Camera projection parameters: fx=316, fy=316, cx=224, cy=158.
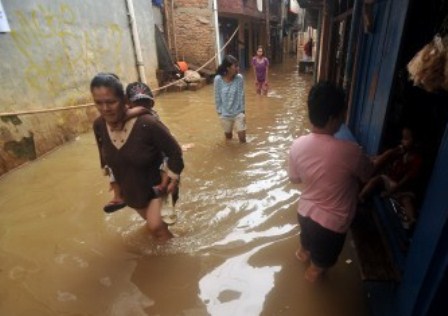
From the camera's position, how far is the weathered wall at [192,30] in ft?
43.8

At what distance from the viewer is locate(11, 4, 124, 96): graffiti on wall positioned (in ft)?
18.6

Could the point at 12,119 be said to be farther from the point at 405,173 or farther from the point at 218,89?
the point at 405,173

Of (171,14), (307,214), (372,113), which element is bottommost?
(307,214)

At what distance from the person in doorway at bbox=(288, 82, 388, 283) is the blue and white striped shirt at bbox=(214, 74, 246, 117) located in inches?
139

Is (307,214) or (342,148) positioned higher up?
(342,148)

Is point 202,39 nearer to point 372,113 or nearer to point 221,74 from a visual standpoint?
point 221,74

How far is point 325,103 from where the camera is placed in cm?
200

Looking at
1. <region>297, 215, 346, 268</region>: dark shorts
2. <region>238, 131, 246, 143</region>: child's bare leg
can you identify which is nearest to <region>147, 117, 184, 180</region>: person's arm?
<region>297, 215, 346, 268</region>: dark shorts

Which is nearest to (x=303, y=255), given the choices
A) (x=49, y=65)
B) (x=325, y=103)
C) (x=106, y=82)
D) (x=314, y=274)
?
(x=314, y=274)

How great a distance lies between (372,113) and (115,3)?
8168mm

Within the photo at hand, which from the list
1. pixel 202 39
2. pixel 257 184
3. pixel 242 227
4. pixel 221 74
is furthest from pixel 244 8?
pixel 242 227

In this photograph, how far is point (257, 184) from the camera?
4645 mm

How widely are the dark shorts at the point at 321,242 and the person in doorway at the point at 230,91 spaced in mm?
3648

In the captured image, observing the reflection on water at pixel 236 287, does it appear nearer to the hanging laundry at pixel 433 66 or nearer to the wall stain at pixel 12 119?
the hanging laundry at pixel 433 66
